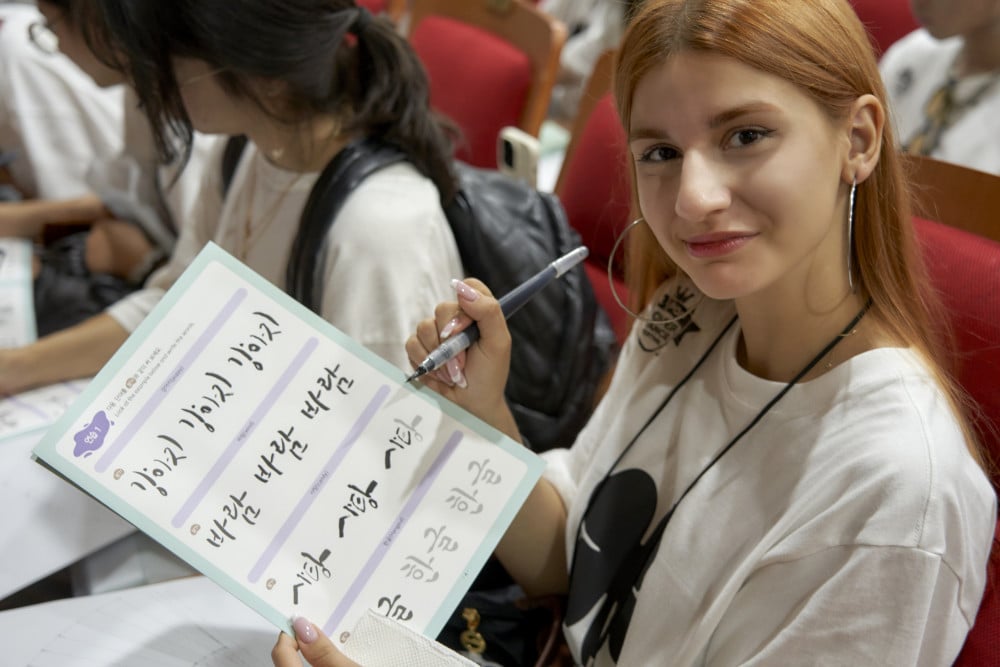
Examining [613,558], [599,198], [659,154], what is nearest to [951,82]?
[599,198]

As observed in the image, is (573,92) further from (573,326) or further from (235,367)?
(235,367)

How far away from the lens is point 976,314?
0.77 m

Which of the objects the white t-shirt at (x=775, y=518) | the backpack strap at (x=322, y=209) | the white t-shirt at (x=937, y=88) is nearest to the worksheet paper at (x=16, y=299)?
the backpack strap at (x=322, y=209)

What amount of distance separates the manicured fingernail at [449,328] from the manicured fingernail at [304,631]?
0.90 ft

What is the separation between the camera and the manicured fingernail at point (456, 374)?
749 mm

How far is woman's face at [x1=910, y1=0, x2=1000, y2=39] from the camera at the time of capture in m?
1.32

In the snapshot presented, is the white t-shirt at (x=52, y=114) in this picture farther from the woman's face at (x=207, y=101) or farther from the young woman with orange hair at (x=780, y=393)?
the young woman with orange hair at (x=780, y=393)

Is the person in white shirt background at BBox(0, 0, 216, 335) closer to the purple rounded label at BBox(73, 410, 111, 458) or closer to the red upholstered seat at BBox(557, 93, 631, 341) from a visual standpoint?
the red upholstered seat at BBox(557, 93, 631, 341)

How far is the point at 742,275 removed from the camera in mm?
659

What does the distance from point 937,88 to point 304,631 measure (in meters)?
1.49

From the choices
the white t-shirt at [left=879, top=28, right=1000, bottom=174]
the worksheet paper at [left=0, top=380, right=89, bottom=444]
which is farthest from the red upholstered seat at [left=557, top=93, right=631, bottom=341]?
the worksheet paper at [left=0, top=380, right=89, bottom=444]

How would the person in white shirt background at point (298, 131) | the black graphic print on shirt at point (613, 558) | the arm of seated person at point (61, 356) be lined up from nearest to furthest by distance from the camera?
the black graphic print on shirt at point (613, 558), the person in white shirt background at point (298, 131), the arm of seated person at point (61, 356)

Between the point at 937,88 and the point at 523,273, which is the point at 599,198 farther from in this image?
the point at 937,88

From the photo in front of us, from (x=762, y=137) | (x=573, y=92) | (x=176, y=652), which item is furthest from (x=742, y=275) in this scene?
(x=573, y=92)
